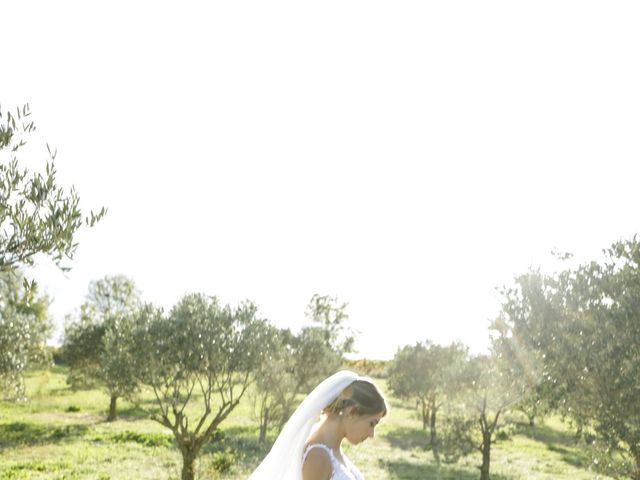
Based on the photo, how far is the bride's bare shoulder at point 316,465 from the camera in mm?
5305

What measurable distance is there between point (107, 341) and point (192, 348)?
155 inches

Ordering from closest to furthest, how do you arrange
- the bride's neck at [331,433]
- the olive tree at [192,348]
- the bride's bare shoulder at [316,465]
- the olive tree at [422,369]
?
1. the bride's bare shoulder at [316,465]
2. the bride's neck at [331,433]
3. the olive tree at [192,348]
4. the olive tree at [422,369]

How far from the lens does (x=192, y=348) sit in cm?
2677

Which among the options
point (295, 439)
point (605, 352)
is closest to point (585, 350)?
point (605, 352)

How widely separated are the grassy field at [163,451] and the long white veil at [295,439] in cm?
2116

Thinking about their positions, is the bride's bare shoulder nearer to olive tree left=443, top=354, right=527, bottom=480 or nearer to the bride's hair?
the bride's hair

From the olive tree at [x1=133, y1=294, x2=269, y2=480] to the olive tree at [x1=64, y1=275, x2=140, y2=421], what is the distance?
2.58 feet

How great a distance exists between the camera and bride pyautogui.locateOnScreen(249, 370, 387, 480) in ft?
17.7

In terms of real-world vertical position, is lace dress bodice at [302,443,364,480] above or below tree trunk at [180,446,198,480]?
above

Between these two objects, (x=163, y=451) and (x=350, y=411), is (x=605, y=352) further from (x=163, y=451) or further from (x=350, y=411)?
(x=163, y=451)

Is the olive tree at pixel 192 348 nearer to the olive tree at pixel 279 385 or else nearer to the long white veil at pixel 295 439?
the olive tree at pixel 279 385

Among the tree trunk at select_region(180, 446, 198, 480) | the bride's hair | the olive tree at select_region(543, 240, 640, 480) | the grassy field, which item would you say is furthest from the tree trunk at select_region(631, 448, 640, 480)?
the tree trunk at select_region(180, 446, 198, 480)

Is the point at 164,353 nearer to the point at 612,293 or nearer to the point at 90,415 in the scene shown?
the point at 612,293

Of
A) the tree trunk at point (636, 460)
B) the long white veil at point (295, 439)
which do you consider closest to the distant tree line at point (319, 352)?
the tree trunk at point (636, 460)
